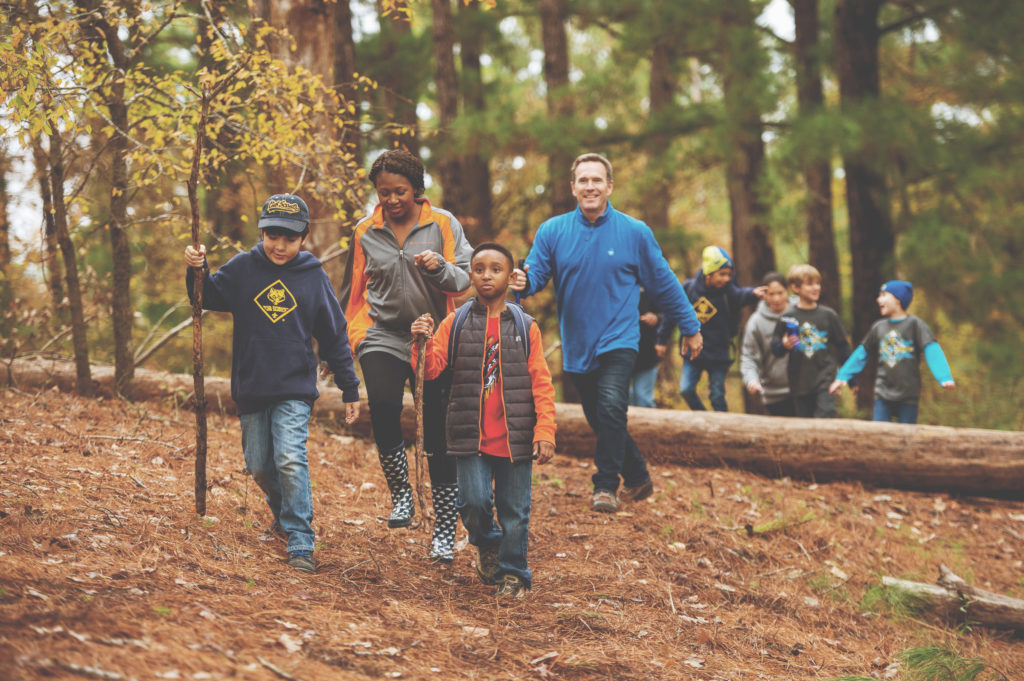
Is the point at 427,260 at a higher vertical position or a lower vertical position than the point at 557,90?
lower

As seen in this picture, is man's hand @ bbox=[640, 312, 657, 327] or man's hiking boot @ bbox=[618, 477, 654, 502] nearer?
man's hiking boot @ bbox=[618, 477, 654, 502]

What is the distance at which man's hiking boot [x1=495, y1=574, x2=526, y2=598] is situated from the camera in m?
4.47

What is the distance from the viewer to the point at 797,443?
8.13m

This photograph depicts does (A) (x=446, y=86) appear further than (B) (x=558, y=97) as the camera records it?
Yes

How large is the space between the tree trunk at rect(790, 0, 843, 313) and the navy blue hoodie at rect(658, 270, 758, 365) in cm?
449

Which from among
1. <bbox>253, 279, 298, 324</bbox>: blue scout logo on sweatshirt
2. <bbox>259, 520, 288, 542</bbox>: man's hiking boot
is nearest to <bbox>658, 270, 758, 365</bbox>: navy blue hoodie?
<bbox>259, 520, 288, 542</bbox>: man's hiking boot

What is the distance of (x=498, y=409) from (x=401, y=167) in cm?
160

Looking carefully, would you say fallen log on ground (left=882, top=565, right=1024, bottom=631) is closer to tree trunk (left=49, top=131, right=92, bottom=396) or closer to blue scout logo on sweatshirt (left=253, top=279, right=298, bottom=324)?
blue scout logo on sweatshirt (left=253, top=279, right=298, bottom=324)

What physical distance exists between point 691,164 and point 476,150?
3430 mm

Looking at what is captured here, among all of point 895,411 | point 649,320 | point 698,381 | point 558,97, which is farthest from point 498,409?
point 558,97

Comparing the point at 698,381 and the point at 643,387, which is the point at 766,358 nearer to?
the point at 698,381

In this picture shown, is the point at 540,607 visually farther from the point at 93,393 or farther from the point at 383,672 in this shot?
the point at 93,393

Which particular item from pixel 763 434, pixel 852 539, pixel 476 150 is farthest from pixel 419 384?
pixel 476 150

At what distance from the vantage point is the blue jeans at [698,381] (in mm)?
9180
